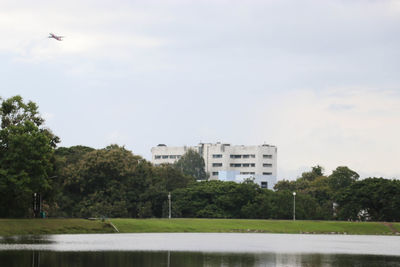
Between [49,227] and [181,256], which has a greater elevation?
[49,227]

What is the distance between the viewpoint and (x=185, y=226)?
105750 mm

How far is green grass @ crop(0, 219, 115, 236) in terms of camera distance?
272 ft

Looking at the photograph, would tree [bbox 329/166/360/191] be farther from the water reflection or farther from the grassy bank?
the water reflection

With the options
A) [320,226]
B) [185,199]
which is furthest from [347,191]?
[185,199]

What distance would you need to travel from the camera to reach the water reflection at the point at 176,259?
4469 cm

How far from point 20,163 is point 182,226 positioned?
1077 inches

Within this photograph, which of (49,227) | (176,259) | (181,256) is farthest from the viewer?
(49,227)

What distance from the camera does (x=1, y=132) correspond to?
9481 cm

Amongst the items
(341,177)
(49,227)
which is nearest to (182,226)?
(49,227)

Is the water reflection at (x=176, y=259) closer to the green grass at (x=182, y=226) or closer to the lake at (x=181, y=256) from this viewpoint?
the lake at (x=181, y=256)

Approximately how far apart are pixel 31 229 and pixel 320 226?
49.6 metres

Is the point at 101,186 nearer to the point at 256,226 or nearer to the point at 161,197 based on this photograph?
the point at 161,197

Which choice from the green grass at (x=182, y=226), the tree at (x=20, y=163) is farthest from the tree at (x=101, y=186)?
the tree at (x=20, y=163)

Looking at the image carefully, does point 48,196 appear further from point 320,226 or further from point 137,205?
point 320,226
